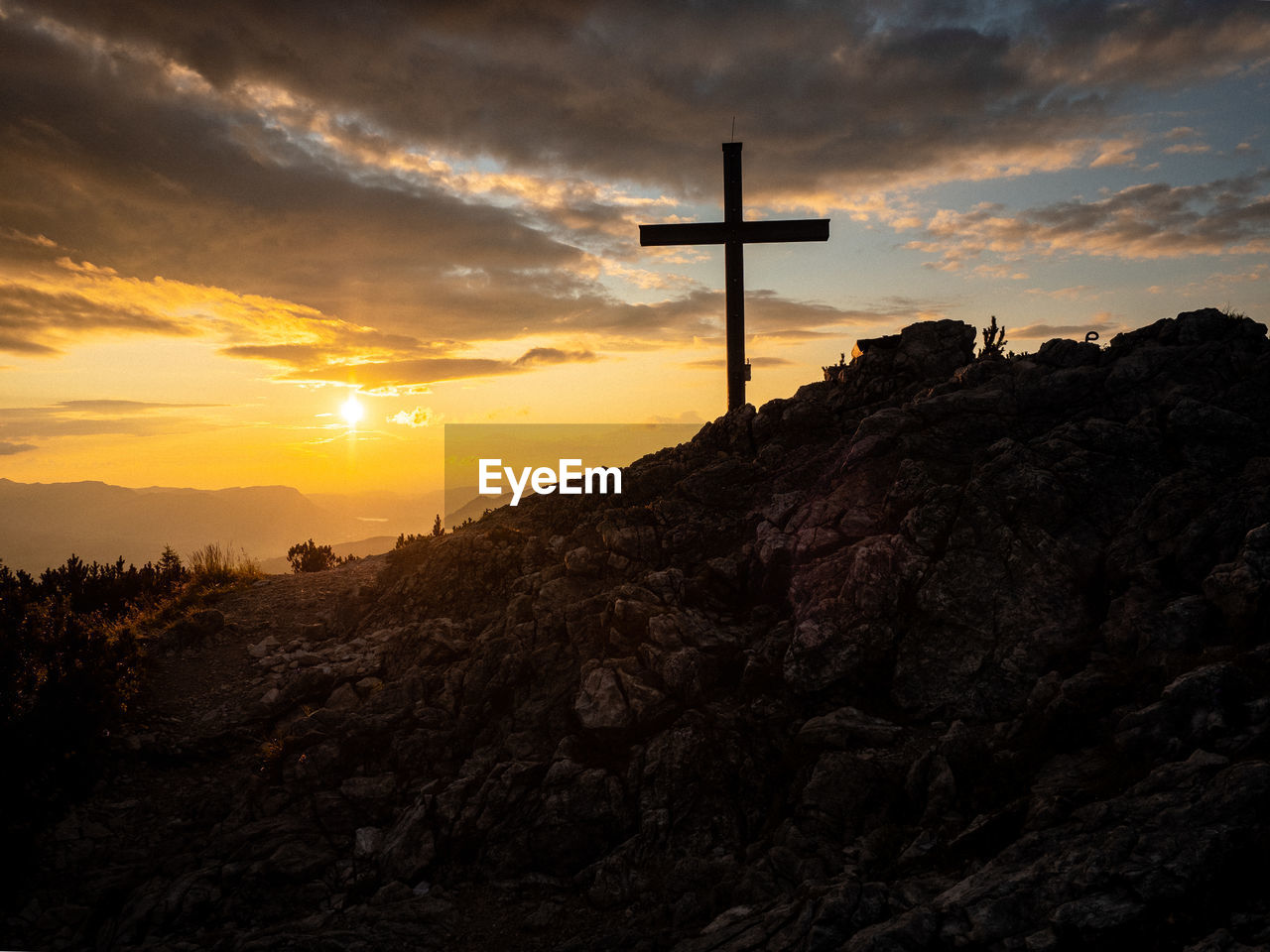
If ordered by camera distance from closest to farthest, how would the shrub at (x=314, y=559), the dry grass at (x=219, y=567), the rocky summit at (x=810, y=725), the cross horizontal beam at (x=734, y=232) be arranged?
the rocky summit at (x=810, y=725), the cross horizontal beam at (x=734, y=232), the dry grass at (x=219, y=567), the shrub at (x=314, y=559)

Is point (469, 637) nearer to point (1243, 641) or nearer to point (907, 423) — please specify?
point (907, 423)

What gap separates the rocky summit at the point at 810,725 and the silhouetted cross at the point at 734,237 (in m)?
4.68

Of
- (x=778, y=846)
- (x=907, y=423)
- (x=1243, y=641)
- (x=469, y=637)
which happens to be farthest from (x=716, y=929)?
(x=907, y=423)

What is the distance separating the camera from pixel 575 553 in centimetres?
1563

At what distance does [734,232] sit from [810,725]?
14.8m

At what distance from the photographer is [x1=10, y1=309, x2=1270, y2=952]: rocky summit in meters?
7.47

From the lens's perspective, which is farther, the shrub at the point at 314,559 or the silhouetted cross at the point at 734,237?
the shrub at the point at 314,559

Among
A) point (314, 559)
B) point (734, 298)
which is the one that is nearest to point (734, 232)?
point (734, 298)

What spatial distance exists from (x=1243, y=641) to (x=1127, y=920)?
493 centimetres

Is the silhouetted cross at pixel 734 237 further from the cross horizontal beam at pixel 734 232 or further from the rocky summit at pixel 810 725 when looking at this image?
the rocky summit at pixel 810 725

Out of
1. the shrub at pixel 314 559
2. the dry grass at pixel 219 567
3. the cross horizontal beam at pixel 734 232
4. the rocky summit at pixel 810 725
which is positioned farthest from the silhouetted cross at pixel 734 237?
the dry grass at pixel 219 567

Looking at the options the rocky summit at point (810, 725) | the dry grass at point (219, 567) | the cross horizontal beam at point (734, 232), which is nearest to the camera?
the rocky summit at point (810, 725)

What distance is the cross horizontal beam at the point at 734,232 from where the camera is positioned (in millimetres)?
20375

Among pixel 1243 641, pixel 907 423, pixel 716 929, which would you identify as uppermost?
pixel 907 423
